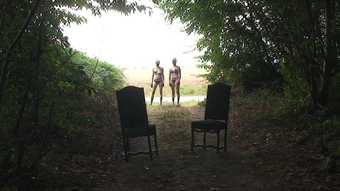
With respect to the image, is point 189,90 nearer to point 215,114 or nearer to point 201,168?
point 215,114

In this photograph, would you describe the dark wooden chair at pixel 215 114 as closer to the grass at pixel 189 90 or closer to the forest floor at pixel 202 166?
the forest floor at pixel 202 166

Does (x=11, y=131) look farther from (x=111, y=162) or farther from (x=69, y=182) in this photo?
(x=111, y=162)

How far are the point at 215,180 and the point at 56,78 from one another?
295 cm

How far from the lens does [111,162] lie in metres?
8.88

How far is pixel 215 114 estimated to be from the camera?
10.1m

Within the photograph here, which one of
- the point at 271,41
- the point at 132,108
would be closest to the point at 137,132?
the point at 132,108

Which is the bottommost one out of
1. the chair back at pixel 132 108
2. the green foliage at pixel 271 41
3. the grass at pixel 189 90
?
the chair back at pixel 132 108

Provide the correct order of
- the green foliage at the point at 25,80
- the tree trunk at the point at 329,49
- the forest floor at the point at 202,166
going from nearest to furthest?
1. the green foliage at the point at 25,80
2. the forest floor at the point at 202,166
3. the tree trunk at the point at 329,49

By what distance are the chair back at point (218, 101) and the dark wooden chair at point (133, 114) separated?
1499 mm

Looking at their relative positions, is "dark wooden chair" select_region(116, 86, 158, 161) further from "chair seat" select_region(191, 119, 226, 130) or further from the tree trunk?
the tree trunk

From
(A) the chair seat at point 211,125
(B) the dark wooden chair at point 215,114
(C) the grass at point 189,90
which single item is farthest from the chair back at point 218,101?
(C) the grass at point 189,90

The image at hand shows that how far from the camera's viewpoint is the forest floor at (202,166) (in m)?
7.07

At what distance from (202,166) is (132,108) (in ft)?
6.24

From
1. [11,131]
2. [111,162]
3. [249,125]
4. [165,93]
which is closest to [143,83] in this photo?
[165,93]
